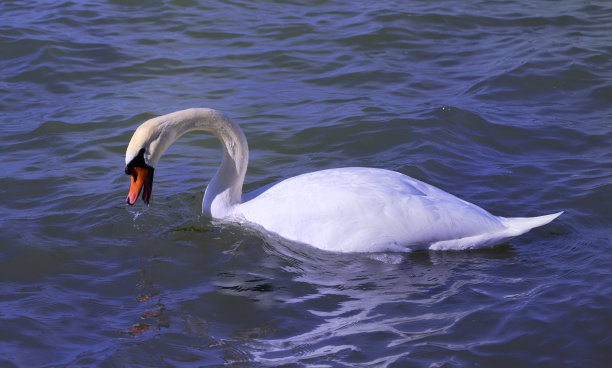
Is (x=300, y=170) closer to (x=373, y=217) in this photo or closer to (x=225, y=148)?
(x=225, y=148)

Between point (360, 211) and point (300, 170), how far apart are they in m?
1.90

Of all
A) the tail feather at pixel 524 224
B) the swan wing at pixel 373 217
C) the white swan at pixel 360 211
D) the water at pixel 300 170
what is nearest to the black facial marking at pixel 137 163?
the white swan at pixel 360 211

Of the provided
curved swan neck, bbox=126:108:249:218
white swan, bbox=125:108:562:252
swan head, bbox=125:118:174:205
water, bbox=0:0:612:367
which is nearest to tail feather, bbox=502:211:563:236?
white swan, bbox=125:108:562:252

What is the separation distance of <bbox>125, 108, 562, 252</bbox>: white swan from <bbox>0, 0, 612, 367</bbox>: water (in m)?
0.15

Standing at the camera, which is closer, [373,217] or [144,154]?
[373,217]

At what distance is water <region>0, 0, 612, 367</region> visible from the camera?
4.70m

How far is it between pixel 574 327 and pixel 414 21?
7.17m

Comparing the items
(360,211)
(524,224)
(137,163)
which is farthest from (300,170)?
(524,224)

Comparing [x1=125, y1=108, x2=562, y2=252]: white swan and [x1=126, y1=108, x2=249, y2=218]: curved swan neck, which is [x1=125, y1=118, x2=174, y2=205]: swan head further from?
[x1=126, y1=108, x2=249, y2=218]: curved swan neck

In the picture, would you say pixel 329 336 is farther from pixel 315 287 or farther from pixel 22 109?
pixel 22 109

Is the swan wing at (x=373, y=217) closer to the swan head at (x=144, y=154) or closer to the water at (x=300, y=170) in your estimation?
the water at (x=300, y=170)

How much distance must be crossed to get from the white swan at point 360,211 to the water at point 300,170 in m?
0.15

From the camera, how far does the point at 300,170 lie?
7426mm

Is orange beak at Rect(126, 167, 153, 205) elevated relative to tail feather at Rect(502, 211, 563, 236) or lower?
elevated
